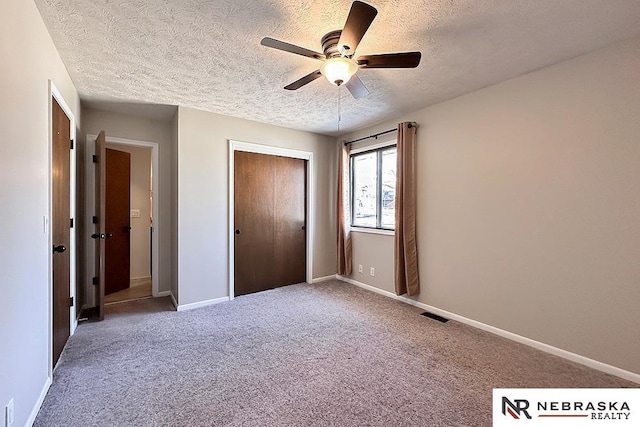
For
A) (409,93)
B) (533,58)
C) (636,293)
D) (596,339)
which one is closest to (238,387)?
(596,339)

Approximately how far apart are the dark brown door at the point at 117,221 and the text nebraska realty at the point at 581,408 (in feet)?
15.9

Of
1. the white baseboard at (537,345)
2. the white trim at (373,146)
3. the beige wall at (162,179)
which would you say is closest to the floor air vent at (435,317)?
the white baseboard at (537,345)

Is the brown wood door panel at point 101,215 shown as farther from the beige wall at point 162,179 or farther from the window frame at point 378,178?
the window frame at point 378,178

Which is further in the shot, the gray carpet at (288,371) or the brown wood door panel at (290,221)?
the brown wood door panel at (290,221)

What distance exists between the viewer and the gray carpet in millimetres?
1693

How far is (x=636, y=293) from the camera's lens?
2.00 m

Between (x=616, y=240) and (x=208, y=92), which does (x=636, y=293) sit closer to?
(x=616, y=240)

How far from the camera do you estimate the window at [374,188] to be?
3955mm

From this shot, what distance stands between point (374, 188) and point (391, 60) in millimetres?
2472

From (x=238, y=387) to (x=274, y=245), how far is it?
244 centimetres

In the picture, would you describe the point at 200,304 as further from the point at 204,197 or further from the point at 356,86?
the point at 356,86

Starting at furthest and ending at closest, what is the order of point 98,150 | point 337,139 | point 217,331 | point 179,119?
point 337,139 < point 179,119 < point 98,150 < point 217,331

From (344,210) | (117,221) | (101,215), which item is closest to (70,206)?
(101,215)

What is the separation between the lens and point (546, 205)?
243cm
